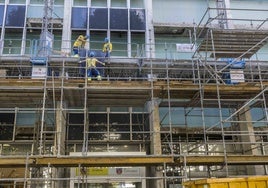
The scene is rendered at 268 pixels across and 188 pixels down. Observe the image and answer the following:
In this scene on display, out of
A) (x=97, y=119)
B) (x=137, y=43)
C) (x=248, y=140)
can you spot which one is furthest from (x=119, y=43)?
(x=248, y=140)

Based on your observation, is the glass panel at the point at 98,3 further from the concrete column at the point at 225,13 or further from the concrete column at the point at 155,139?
the concrete column at the point at 155,139

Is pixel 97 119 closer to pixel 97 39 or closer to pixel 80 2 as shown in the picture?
pixel 97 39

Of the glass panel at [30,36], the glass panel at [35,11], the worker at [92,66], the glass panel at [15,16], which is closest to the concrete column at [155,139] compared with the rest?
the worker at [92,66]

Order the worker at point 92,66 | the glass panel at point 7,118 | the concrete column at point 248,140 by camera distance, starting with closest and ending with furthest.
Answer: the worker at point 92,66
the concrete column at point 248,140
the glass panel at point 7,118

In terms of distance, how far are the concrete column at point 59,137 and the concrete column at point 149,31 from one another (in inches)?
210

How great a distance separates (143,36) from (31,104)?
21.6 ft

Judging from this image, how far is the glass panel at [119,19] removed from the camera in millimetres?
17280

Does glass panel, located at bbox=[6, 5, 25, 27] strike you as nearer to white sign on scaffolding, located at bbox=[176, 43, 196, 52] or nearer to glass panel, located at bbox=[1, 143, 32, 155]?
glass panel, located at bbox=[1, 143, 32, 155]

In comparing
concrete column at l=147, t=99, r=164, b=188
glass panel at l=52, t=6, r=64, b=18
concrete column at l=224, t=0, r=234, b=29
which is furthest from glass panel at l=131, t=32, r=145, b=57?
concrete column at l=224, t=0, r=234, b=29

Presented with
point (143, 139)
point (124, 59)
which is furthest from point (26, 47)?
point (143, 139)

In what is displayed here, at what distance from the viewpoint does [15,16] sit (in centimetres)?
1706

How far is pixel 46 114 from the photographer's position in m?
14.9

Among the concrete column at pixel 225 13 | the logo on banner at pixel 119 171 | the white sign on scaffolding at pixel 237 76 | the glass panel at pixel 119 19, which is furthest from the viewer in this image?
the concrete column at pixel 225 13

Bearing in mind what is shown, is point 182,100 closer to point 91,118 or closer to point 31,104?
point 91,118
